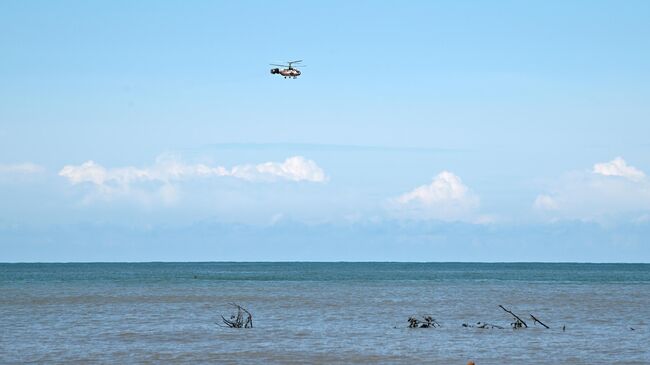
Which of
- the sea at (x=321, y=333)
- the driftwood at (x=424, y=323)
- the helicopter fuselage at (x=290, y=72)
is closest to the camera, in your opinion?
the sea at (x=321, y=333)

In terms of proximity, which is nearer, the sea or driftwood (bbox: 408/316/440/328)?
the sea

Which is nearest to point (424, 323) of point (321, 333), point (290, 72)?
point (321, 333)

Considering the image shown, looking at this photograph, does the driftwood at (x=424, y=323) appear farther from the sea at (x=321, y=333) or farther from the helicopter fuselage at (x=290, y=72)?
the helicopter fuselage at (x=290, y=72)

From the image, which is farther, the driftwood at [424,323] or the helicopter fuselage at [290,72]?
the helicopter fuselage at [290,72]

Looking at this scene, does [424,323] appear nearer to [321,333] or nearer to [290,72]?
[321,333]

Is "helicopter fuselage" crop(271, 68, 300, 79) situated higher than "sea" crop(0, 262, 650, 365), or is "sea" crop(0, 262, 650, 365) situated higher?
"helicopter fuselage" crop(271, 68, 300, 79)

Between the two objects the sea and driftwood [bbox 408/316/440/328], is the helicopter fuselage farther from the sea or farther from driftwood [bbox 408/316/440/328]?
driftwood [bbox 408/316/440/328]

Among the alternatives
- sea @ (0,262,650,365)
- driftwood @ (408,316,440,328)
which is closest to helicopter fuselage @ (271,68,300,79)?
sea @ (0,262,650,365)

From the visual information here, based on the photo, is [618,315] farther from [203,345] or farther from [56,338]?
[56,338]

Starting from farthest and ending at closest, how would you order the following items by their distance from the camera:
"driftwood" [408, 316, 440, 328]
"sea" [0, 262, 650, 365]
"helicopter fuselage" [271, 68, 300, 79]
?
→ "helicopter fuselage" [271, 68, 300, 79] < "driftwood" [408, 316, 440, 328] < "sea" [0, 262, 650, 365]

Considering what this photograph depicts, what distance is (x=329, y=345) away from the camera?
40.8 meters

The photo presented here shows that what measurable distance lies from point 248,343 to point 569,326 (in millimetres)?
18341

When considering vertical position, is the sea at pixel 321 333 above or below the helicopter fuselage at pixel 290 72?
below

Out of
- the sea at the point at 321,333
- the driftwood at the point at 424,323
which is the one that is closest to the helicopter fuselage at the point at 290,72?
the sea at the point at 321,333
